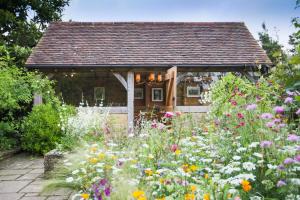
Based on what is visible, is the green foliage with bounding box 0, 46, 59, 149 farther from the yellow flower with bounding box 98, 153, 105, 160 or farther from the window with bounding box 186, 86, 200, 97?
the window with bounding box 186, 86, 200, 97

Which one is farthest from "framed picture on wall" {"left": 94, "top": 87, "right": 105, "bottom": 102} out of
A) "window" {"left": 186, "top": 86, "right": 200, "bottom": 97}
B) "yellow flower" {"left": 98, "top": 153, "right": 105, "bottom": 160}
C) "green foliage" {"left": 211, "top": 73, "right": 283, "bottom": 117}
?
"yellow flower" {"left": 98, "top": 153, "right": 105, "bottom": 160}

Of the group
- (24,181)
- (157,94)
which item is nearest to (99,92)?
(157,94)

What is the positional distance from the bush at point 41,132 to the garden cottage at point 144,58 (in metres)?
3.29

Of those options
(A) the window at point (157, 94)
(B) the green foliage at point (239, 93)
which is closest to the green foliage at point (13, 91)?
(B) the green foliage at point (239, 93)

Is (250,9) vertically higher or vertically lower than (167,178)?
higher

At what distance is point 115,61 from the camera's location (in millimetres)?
12352

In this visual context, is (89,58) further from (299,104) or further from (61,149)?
(299,104)

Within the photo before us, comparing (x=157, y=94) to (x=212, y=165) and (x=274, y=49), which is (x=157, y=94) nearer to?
(x=274, y=49)

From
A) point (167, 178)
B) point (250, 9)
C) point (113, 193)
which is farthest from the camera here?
point (250, 9)

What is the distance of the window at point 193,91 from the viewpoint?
52.7 ft

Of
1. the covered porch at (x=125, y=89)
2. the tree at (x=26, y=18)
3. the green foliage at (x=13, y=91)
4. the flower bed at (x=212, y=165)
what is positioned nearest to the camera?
the flower bed at (x=212, y=165)

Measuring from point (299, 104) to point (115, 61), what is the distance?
8.21 m

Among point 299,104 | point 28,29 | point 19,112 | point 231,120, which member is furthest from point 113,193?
point 28,29

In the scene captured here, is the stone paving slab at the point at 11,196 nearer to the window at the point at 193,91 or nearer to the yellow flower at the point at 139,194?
the yellow flower at the point at 139,194
